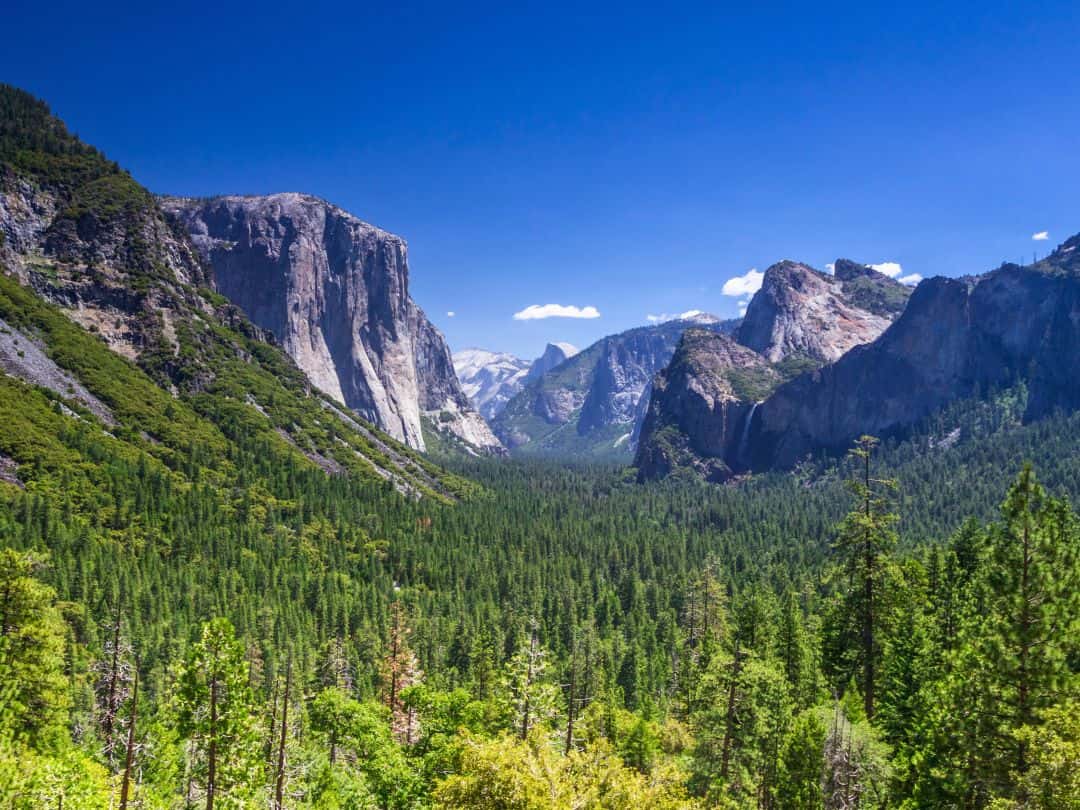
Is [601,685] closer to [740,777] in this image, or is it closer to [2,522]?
[740,777]

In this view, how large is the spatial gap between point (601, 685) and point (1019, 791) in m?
48.3

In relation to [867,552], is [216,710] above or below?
below

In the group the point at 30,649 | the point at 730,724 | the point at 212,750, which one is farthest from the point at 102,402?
the point at 730,724

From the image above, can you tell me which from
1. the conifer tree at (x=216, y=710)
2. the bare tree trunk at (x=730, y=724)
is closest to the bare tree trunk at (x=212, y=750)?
the conifer tree at (x=216, y=710)

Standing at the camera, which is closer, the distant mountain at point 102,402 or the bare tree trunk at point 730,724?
the bare tree trunk at point 730,724

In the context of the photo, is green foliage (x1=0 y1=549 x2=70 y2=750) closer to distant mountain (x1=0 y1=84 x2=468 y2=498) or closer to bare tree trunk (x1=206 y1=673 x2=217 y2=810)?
bare tree trunk (x1=206 y1=673 x2=217 y2=810)

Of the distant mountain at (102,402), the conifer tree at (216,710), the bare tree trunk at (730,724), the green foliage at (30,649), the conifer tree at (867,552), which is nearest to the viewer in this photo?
the conifer tree at (216,710)

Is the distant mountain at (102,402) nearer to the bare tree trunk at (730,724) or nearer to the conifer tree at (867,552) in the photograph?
the bare tree trunk at (730,724)

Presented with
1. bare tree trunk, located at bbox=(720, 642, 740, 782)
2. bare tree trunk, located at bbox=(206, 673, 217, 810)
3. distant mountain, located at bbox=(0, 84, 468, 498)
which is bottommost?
bare tree trunk, located at bbox=(720, 642, 740, 782)

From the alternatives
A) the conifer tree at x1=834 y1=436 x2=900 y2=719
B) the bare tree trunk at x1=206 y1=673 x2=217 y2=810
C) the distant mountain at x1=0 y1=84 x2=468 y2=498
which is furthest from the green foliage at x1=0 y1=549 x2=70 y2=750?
the distant mountain at x1=0 y1=84 x2=468 y2=498

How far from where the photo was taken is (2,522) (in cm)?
9225

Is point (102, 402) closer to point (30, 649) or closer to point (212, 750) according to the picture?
point (30, 649)

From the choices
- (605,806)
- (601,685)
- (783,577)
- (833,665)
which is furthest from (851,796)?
(783,577)

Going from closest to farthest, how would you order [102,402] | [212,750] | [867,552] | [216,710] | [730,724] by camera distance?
1. [212,750]
2. [216,710]
3. [867,552]
4. [730,724]
5. [102,402]
